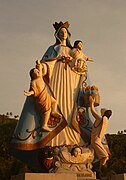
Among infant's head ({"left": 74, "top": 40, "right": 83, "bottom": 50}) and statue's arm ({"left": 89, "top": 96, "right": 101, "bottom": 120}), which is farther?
infant's head ({"left": 74, "top": 40, "right": 83, "bottom": 50})

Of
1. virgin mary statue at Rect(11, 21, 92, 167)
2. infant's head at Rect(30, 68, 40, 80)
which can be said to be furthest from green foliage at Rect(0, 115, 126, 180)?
infant's head at Rect(30, 68, 40, 80)

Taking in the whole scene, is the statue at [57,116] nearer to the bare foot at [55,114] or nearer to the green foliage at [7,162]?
the bare foot at [55,114]

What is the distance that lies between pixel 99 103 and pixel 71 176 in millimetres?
2861

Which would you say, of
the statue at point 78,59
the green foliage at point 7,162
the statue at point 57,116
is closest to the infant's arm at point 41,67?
the statue at point 57,116

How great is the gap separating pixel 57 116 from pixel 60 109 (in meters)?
0.28

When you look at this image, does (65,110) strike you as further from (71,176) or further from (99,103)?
(71,176)

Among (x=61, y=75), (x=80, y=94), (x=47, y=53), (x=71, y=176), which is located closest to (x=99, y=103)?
(x=80, y=94)

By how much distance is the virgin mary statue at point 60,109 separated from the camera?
8961mm

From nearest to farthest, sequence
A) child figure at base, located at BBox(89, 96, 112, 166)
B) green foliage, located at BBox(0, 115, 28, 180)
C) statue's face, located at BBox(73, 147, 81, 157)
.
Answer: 1. statue's face, located at BBox(73, 147, 81, 157)
2. child figure at base, located at BBox(89, 96, 112, 166)
3. green foliage, located at BBox(0, 115, 28, 180)

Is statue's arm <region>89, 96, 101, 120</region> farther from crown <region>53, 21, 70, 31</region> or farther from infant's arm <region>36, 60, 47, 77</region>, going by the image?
crown <region>53, 21, 70, 31</region>

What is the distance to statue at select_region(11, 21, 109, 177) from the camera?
28.8 ft

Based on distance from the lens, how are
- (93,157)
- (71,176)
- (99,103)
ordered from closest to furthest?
(71,176) < (93,157) < (99,103)

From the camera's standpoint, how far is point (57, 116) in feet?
30.1

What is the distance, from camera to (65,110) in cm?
948
